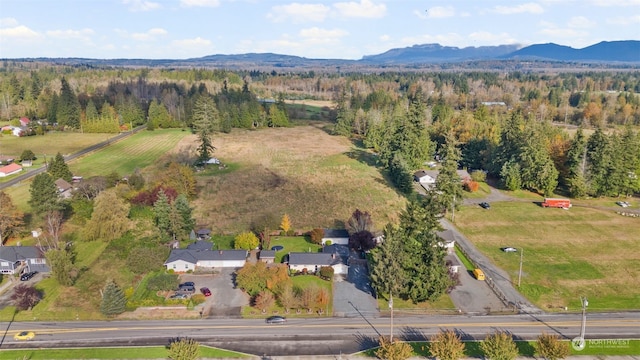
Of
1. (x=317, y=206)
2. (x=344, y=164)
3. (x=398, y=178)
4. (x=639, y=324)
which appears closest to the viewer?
(x=639, y=324)

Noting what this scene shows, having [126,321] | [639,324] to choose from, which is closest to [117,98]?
[126,321]

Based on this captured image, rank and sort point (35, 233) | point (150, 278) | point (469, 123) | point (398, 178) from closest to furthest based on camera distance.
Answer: point (150, 278)
point (35, 233)
point (398, 178)
point (469, 123)

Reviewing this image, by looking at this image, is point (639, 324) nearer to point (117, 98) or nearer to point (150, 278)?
point (150, 278)

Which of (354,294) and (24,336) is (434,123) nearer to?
(354,294)

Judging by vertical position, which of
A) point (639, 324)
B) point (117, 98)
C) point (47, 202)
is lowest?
point (639, 324)

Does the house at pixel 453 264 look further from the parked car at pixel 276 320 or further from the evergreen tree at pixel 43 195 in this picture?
the evergreen tree at pixel 43 195

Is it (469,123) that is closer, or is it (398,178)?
(398,178)

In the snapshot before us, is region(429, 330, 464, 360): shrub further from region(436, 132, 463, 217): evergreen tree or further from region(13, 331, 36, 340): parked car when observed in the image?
region(13, 331, 36, 340): parked car
